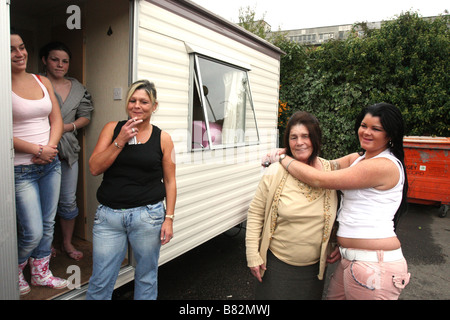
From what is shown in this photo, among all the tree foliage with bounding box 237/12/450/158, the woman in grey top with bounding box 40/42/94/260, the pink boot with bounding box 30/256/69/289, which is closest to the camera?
the pink boot with bounding box 30/256/69/289

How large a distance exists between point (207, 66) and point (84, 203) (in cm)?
194

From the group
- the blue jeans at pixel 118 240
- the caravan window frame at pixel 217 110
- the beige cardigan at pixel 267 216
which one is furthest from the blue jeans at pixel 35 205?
the beige cardigan at pixel 267 216

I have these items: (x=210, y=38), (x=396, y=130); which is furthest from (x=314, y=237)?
(x=210, y=38)

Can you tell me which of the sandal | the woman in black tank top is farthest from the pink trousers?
the sandal

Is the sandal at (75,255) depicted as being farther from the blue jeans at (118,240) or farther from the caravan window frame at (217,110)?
the caravan window frame at (217,110)

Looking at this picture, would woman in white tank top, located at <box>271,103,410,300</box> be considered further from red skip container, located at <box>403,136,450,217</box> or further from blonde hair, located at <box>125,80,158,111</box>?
red skip container, located at <box>403,136,450,217</box>

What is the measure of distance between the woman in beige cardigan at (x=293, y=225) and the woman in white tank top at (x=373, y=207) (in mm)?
115

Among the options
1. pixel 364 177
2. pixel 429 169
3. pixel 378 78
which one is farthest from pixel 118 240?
pixel 378 78

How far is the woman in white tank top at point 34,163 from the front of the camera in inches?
78.9

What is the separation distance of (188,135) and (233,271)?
6.26 ft

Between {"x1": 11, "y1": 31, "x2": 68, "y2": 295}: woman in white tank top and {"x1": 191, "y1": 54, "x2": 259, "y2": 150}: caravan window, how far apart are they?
130cm

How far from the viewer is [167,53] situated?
9.05 feet

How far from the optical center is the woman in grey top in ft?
9.09

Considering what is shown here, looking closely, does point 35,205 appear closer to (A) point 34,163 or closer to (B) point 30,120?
(A) point 34,163
